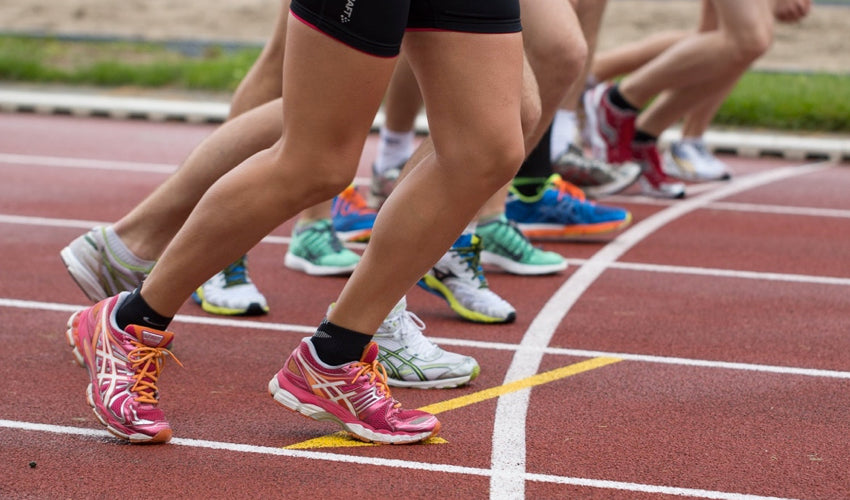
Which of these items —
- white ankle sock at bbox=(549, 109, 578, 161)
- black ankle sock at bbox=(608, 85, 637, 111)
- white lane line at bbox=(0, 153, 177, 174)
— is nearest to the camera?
white ankle sock at bbox=(549, 109, 578, 161)

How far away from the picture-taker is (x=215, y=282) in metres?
4.71

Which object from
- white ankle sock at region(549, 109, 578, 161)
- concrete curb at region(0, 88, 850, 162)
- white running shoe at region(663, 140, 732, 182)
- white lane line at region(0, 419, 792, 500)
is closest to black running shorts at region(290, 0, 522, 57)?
white lane line at region(0, 419, 792, 500)

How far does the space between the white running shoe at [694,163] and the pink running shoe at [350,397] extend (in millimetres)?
5528

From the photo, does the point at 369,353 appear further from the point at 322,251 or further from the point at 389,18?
the point at 322,251

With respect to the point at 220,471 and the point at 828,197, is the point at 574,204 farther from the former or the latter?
the point at 220,471

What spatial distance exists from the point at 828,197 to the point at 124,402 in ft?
19.1

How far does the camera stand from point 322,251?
17.4 feet

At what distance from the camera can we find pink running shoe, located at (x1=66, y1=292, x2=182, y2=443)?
3176mm

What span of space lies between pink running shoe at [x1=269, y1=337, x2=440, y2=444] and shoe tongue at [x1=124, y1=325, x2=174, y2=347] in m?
0.29

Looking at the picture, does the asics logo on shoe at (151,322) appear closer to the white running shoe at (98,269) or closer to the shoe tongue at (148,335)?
the shoe tongue at (148,335)

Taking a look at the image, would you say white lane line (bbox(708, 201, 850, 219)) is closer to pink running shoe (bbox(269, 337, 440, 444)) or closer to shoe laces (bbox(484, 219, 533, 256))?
shoe laces (bbox(484, 219, 533, 256))

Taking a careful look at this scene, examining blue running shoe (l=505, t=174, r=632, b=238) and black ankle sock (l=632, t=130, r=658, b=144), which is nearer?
blue running shoe (l=505, t=174, r=632, b=238)

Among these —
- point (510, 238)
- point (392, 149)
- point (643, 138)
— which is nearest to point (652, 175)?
point (643, 138)

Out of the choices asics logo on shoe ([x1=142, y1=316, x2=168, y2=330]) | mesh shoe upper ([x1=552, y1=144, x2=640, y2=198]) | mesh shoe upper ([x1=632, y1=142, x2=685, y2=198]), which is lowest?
mesh shoe upper ([x1=632, y1=142, x2=685, y2=198])
